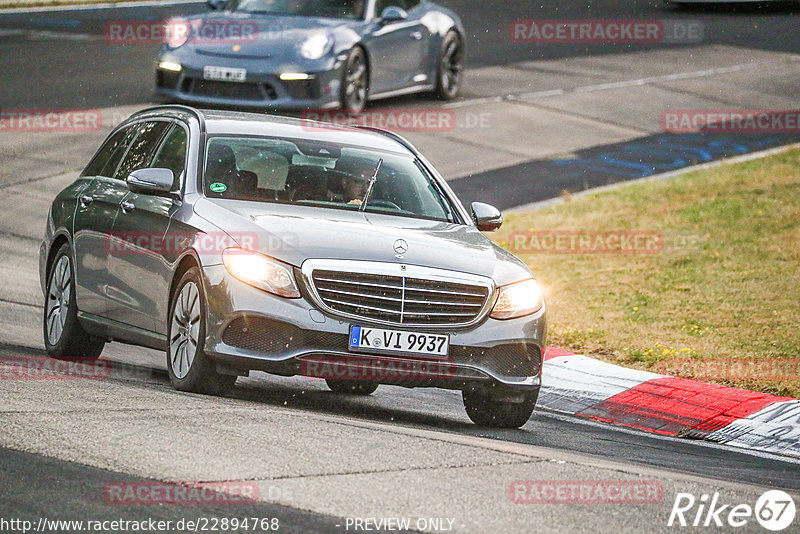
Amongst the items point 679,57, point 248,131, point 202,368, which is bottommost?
point 679,57

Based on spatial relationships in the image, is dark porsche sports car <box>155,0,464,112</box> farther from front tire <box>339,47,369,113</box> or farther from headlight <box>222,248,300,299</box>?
headlight <box>222,248,300,299</box>

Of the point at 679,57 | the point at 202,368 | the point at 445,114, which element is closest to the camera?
the point at 202,368

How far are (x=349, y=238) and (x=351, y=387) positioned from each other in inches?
82.8

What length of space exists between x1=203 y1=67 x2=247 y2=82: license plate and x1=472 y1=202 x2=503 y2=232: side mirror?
8.68 meters

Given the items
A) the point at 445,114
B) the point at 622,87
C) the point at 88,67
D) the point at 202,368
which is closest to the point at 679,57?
the point at 622,87

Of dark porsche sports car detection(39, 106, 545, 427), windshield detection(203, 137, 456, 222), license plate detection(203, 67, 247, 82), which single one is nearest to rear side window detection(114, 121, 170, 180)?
dark porsche sports car detection(39, 106, 545, 427)

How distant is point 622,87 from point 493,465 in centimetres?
1864

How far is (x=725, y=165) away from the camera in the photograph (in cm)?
2006

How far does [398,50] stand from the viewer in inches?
806

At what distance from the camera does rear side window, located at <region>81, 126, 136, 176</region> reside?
1039 centimetres

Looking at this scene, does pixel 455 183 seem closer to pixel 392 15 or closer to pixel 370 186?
pixel 392 15

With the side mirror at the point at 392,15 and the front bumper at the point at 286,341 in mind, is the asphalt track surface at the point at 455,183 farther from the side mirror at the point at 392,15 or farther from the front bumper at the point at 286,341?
the side mirror at the point at 392,15

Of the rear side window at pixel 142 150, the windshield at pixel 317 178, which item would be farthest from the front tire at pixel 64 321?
the windshield at pixel 317 178

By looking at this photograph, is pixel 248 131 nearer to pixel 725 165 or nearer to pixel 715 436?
pixel 715 436
